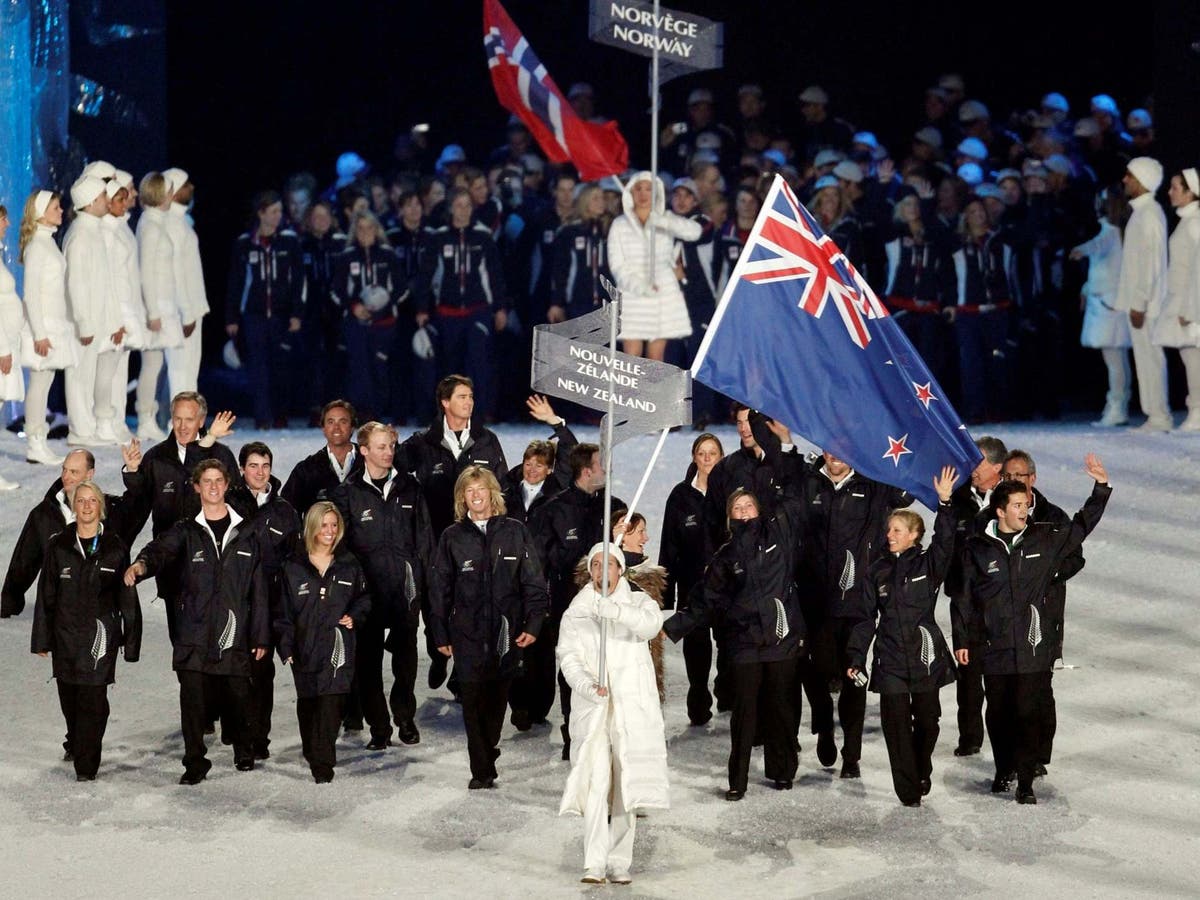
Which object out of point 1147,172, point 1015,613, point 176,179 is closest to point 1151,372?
point 1147,172

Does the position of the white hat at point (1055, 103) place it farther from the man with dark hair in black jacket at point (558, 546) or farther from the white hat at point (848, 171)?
the man with dark hair in black jacket at point (558, 546)

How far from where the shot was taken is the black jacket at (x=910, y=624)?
1116cm

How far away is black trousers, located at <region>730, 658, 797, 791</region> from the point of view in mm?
11320

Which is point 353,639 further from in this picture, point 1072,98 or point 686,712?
point 1072,98

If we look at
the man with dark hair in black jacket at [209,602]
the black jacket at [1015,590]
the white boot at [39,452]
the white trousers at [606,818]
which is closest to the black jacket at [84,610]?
the man with dark hair in black jacket at [209,602]

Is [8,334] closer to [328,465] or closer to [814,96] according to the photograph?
[328,465]

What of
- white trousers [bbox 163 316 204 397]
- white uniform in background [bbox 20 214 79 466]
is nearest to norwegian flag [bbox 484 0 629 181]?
white trousers [bbox 163 316 204 397]

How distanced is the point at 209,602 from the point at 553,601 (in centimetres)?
183

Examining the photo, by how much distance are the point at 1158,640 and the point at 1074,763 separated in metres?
2.13

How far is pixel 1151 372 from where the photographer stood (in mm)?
18797

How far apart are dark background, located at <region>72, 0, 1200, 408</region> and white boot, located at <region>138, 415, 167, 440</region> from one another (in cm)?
338

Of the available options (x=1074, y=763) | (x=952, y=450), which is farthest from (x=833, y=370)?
(x=1074, y=763)

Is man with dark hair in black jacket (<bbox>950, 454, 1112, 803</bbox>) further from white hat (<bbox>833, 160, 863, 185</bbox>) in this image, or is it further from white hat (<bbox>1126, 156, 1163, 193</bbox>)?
white hat (<bbox>833, 160, 863, 185</bbox>)

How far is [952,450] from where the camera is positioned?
11.3 m
